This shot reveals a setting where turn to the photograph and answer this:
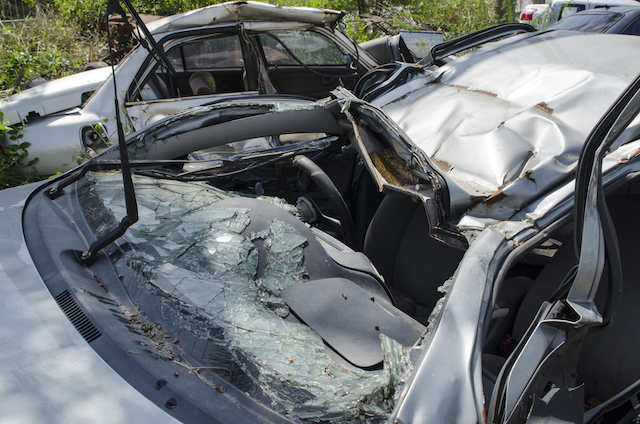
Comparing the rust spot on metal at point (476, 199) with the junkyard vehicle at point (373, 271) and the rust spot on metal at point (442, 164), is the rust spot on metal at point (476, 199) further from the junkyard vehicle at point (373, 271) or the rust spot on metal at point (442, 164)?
the rust spot on metal at point (442, 164)

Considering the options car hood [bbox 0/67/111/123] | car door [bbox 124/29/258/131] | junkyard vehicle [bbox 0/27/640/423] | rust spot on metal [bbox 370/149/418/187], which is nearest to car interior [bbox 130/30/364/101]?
car door [bbox 124/29/258/131]

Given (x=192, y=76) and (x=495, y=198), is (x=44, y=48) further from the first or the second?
(x=495, y=198)

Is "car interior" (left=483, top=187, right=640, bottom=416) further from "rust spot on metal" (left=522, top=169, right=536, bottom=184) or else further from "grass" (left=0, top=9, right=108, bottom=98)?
"grass" (left=0, top=9, right=108, bottom=98)

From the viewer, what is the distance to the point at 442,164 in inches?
61.5

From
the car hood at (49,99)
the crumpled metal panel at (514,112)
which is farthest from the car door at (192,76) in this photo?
the crumpled metal panel at (514,112)

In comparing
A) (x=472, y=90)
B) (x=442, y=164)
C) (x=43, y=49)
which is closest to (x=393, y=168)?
(x=442, y=164)

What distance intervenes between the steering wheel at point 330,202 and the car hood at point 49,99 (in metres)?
2.58

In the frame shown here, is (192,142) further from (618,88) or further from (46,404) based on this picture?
(618,88)

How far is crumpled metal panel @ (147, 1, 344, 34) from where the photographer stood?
148 inches

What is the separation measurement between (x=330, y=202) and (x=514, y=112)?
96cm

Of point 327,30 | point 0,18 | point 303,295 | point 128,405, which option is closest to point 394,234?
point 303,295

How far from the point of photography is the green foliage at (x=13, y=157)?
3457mm

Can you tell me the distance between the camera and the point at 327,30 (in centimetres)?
437

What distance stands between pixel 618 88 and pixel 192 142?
1.98m
